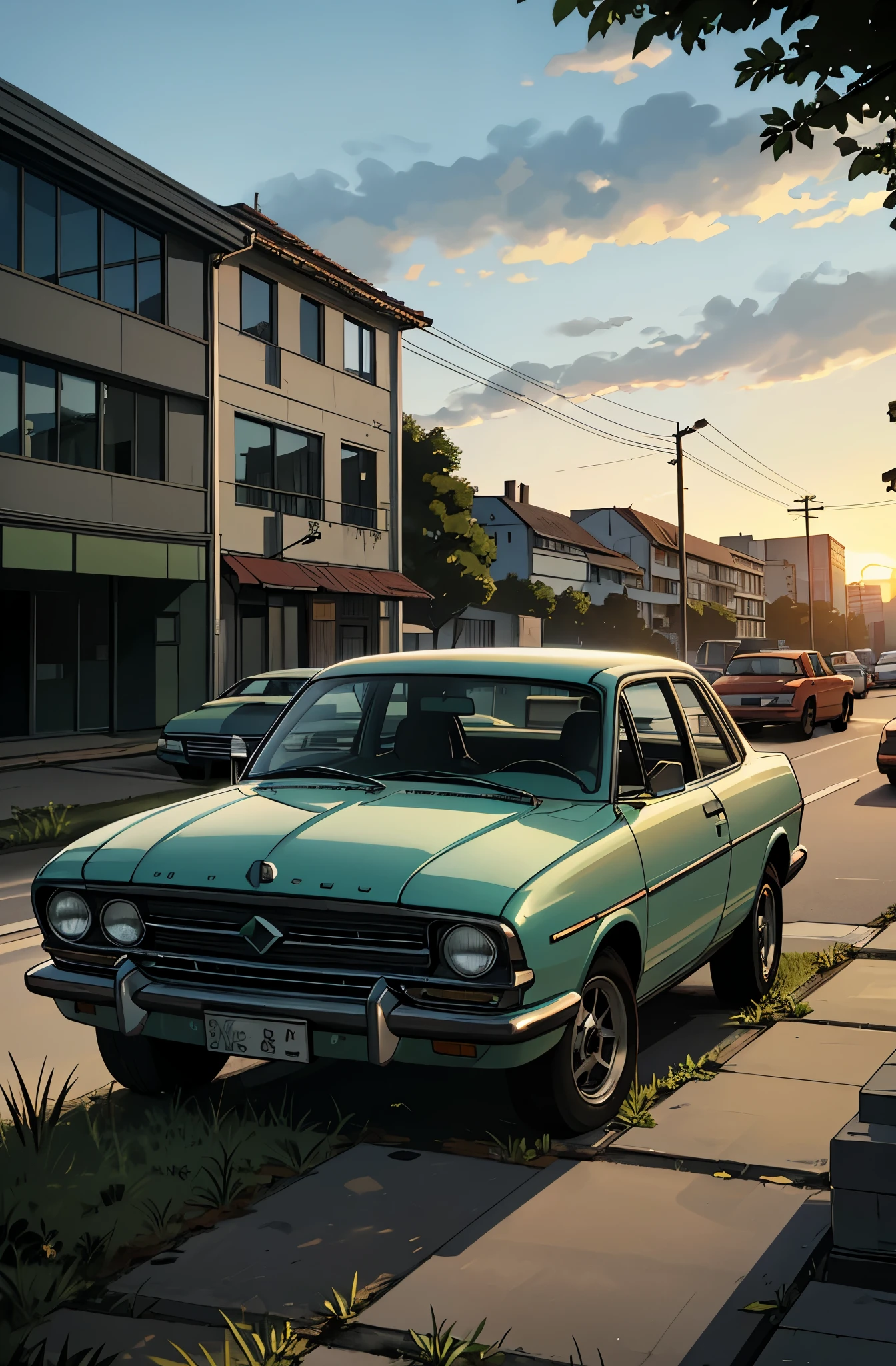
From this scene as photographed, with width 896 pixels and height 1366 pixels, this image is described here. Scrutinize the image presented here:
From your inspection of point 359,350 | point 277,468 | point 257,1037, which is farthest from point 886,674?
point 257,1037

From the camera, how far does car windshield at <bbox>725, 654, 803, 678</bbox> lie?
85.8 ft

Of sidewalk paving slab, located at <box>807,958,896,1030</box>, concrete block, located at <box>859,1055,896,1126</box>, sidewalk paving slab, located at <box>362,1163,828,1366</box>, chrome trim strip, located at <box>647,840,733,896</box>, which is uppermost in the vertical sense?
chrome trim strip, located at <box>647,840,733,896</box>

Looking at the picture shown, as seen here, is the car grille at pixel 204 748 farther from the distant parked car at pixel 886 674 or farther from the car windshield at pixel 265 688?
the distant parked car at pixel 886 674

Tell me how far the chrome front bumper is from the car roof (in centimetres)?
159

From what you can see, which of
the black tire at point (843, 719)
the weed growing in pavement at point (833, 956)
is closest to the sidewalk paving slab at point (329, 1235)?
the weed growing in pavement at point (833, 956)

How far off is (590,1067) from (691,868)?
3.63ft

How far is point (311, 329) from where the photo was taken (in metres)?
32.4

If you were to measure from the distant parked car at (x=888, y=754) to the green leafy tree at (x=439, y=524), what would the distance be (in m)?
32.3

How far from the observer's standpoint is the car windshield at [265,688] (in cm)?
1841

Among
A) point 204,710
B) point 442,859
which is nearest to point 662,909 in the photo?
point 442,859

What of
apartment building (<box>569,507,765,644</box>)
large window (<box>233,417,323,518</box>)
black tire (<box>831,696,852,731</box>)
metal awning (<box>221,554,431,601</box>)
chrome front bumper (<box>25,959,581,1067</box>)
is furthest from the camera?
apartment building (<box>569,507,765,644</box>)

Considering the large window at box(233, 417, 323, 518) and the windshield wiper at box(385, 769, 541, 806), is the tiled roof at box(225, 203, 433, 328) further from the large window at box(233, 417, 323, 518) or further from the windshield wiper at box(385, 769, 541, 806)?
the windshield wiper at box(385, 769, 541, 806)

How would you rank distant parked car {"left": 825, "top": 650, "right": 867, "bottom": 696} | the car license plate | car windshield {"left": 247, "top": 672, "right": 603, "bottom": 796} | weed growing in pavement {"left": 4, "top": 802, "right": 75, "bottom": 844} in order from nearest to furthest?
the car license plate → car windshield {"left": 247, "top": 672, "right": 603, "bottom": 796} → weed growing in pavement {"left": 4, "top": 802, "right": 75, "bottom": 844} → distant parked car {"left": 825, "top": 650, "right": 867, "bottom": 696}

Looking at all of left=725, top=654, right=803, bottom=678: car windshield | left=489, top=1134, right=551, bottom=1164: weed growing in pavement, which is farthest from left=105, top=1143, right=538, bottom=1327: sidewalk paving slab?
left=725, top=654, right=803, bottom=678: car windshield
